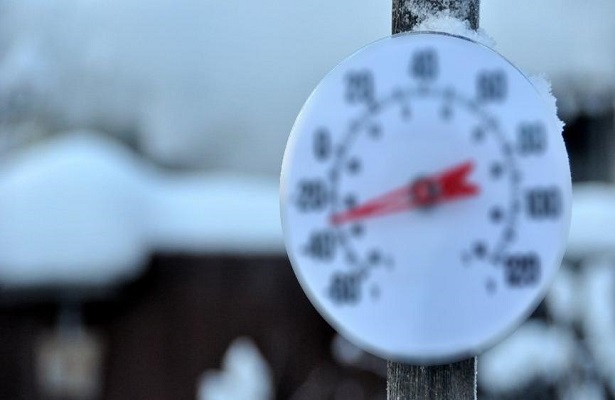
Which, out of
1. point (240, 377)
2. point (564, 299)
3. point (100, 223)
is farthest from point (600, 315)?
point (100, 223)

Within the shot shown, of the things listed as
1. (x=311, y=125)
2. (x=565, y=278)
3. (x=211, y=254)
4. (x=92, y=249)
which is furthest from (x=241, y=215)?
(x=311, y=125)

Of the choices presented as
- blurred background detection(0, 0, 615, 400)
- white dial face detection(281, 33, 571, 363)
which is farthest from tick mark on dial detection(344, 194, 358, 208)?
blurred background detection(0, 0, 615, 400)

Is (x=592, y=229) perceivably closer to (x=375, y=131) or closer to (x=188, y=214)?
(x=188, y=214)

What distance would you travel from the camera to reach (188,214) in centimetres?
266

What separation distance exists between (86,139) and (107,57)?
27 centimetres

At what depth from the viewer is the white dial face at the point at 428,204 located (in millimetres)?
728

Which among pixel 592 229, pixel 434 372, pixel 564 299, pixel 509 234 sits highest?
pixel 592 229

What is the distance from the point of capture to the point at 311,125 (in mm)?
746

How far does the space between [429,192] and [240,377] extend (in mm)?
1923

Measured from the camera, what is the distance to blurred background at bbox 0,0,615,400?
8.41 feet

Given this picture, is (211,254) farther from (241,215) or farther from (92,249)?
(92,249)

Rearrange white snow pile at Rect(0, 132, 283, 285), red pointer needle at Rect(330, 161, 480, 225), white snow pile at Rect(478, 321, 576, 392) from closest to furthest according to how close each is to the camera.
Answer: red pointer needle at Rect(330, 161, 480, 225) → white snow pile at Rect(478, 321, 576, 392) → white snow pile at Rect(0, 132, 283, 285)

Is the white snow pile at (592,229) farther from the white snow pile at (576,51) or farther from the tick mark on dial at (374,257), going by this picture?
the tick mark on dial at (374,257)

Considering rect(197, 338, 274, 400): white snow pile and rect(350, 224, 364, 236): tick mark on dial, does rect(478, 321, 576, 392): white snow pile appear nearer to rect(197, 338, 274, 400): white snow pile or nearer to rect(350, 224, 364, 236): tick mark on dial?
rect(197, 338, 274, 400): white snow pile
